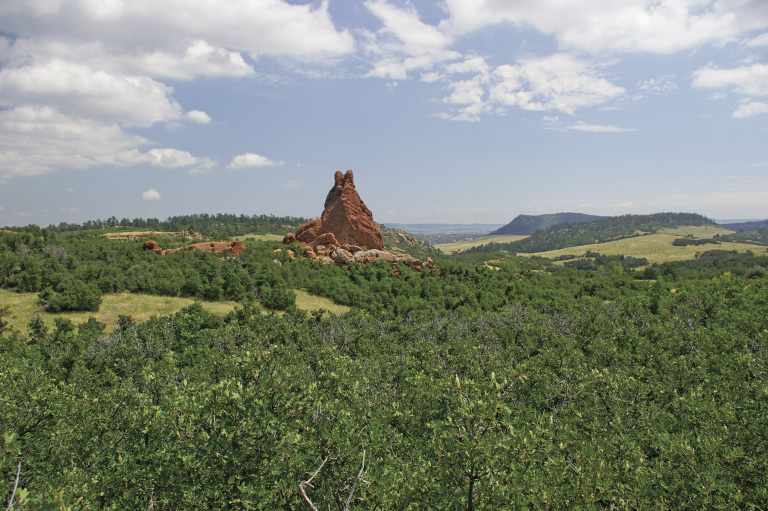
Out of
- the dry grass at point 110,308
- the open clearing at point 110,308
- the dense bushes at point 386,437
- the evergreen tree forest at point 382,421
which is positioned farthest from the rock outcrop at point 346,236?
the dense bushes at point 386,437

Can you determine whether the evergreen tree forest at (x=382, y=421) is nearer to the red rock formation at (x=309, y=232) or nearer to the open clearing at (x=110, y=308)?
the open clearing at (x=110, y=308)

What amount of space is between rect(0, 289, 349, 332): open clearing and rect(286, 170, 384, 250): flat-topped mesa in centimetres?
3755

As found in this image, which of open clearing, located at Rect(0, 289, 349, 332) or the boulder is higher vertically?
the boulder

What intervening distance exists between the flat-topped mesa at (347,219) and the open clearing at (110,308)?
3755cm

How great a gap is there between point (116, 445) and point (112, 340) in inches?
842

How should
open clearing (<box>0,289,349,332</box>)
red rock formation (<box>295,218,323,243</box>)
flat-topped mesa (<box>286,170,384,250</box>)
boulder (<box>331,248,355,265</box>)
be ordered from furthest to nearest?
red rock formation (<box>295,218,323,243</box>), flat-topped mesa (<box>286,170,384,250</box>), boulder (<box>331,248,355,265</box>), open clearing (<box>0,289,349,332</box>)

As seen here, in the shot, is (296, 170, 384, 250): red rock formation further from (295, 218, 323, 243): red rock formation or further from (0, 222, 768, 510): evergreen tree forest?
(0, 222, 768, 510): evergreen tree forest

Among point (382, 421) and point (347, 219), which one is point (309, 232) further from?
point (382, 421)

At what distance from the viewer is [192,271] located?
5484 centimetres

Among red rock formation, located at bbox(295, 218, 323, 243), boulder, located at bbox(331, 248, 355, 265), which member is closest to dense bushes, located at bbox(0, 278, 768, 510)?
boulder, located at bbox(331, 248, 355, 265)

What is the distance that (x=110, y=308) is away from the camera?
41625 millimetres

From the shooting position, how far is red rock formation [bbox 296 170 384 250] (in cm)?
8481

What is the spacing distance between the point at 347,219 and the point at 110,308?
50.3 metres

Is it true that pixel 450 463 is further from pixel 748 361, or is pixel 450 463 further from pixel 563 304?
pixel 563 304
